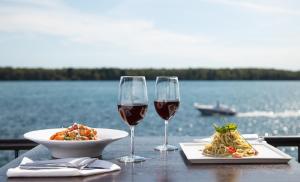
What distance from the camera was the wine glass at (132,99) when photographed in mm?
1636

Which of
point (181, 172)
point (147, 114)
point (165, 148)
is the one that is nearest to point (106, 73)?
point (147, 114)

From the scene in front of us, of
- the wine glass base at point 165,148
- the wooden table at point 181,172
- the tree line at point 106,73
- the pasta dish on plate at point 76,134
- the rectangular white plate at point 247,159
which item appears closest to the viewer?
the wooden table at point 181,172

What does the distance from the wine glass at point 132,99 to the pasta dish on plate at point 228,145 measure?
0.83 ft

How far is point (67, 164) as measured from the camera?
147 centimetres

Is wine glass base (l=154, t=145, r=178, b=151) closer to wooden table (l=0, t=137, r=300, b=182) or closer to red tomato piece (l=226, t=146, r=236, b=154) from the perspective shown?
wooden table (l=0, t=137, r=300, b=182)

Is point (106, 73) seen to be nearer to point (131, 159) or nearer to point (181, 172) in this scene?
point (131, 159)

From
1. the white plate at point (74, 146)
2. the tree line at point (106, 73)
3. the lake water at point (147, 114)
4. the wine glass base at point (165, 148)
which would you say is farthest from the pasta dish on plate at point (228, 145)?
the tree line at point (106, 73)

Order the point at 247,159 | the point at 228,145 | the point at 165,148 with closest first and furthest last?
the point at 247,159, the point at 228,145, the point at 165,148

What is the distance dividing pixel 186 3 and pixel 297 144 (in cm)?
5952

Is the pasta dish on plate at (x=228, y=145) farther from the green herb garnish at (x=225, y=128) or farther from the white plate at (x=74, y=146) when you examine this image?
the white plate at (x=74, y=146)

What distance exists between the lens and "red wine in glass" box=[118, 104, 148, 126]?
165cm

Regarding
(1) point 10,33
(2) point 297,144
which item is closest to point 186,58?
(1) point 10,33

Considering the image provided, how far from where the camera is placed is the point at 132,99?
1.65 m

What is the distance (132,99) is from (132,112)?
0.15ft
